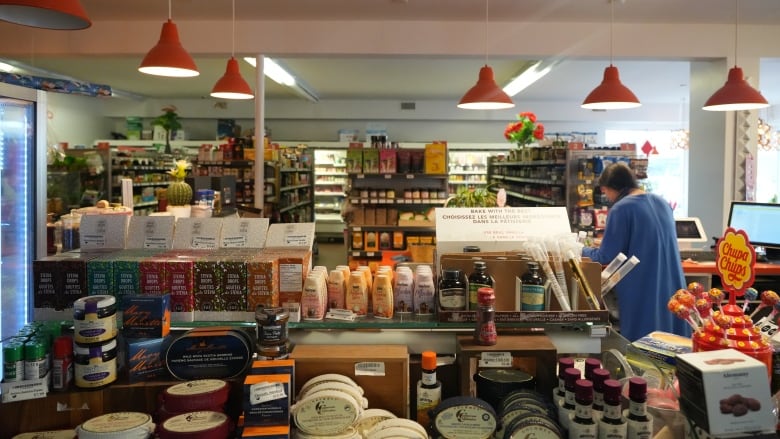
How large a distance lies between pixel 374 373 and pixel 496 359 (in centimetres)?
43

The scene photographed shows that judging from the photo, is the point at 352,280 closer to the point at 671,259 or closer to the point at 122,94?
the point at 671,259

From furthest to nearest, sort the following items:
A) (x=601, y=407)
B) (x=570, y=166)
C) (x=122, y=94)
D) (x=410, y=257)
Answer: (x=122, y=94)
(x=570, y=166)
(x=410, y=257)
(x=601, y=407)

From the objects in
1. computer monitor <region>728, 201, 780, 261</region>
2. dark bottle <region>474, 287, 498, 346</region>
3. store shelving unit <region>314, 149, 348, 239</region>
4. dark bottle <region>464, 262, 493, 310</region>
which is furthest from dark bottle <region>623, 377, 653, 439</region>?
store shelving unit <region>314, 149, 348, 239</region>

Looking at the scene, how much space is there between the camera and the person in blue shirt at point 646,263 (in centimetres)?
382

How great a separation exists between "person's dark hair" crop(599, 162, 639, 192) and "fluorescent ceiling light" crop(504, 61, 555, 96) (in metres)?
4.99

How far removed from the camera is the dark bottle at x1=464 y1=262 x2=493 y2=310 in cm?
215

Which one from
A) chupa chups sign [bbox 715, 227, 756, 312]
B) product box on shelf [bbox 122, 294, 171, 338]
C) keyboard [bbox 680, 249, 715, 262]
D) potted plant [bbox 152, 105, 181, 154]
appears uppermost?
potted plant [bbox 152, 105, 181, 154]

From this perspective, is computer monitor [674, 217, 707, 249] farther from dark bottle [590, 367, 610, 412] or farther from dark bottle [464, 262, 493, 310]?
dark bottle [590, 367, 610, 412]

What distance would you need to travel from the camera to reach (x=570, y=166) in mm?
7449

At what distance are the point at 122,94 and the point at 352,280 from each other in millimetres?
13577

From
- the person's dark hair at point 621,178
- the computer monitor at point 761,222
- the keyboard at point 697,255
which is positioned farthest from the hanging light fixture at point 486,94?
the computer monitor at point 761,222

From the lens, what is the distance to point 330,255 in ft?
42.6

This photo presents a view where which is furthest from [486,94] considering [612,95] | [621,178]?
[621,178]

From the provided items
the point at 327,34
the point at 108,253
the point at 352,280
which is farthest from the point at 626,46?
the point at 108,253
